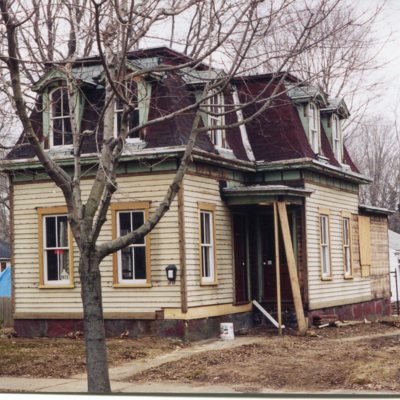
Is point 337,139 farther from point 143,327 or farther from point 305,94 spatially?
point 143,327

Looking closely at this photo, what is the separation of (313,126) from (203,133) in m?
3.80

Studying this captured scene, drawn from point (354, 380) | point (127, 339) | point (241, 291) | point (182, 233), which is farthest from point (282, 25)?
point (241, 291)

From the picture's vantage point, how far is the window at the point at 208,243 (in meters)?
18.5

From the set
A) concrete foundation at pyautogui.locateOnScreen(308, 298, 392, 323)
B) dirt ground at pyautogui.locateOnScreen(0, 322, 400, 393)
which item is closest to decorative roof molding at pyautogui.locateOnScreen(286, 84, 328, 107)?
concrete foundation at pyautogui.locateOnScreen(308, 298, 392, 323)

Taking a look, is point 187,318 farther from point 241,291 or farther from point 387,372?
point 387,372

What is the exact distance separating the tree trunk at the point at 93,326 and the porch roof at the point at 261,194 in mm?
8190

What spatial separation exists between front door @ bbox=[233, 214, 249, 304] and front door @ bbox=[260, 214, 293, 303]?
0.51 m

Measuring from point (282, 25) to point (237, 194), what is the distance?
26.2 feet

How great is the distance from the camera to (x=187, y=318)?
17.4 m

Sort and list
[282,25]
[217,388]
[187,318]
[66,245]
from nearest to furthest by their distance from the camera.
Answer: [282,25] < [217,388] < [187,318] < [66,245]

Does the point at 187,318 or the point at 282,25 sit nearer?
the point at 282,25

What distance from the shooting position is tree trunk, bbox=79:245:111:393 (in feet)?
34.8

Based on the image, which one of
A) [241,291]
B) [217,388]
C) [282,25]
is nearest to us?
[282,25]

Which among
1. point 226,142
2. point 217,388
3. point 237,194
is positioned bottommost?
point 217,388
